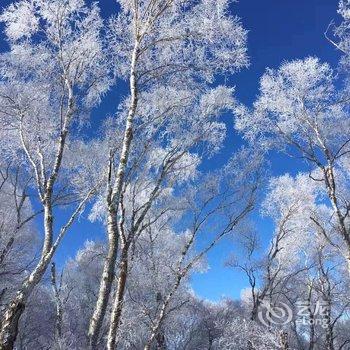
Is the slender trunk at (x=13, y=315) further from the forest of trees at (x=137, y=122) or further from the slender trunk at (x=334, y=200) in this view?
the slender trunk at (x=334, y=200)

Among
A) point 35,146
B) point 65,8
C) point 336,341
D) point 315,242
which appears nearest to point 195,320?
point 336,341

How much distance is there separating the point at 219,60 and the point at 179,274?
6.05m

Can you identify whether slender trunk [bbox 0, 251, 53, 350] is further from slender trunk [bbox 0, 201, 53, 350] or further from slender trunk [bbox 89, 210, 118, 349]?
slender trunk [bbox 89, 210, 118, 349]

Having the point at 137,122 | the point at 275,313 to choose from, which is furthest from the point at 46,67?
the point at 275,313

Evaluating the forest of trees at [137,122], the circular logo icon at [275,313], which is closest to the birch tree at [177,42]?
the forest of trees at [137,122]

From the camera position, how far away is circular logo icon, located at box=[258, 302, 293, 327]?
18719mm

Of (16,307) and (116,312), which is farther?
(116,312)

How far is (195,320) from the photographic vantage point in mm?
32625

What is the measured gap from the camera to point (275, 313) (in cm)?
2012

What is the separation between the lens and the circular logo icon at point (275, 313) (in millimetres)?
18719

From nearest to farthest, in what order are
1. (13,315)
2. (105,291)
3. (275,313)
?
(13,315) < (105,291) < (275,313)

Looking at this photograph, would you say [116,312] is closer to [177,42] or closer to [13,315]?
[13,315]

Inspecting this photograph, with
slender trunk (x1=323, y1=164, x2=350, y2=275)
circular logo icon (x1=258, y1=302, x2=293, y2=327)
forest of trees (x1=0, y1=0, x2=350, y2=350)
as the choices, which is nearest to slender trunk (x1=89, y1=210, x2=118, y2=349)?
forest of trees (x1=0, y1=0, x2=350, y2=350)

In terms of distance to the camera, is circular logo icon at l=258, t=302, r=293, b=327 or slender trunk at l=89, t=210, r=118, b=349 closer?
slender trunk at l=89, t=210, r=118, b=349
